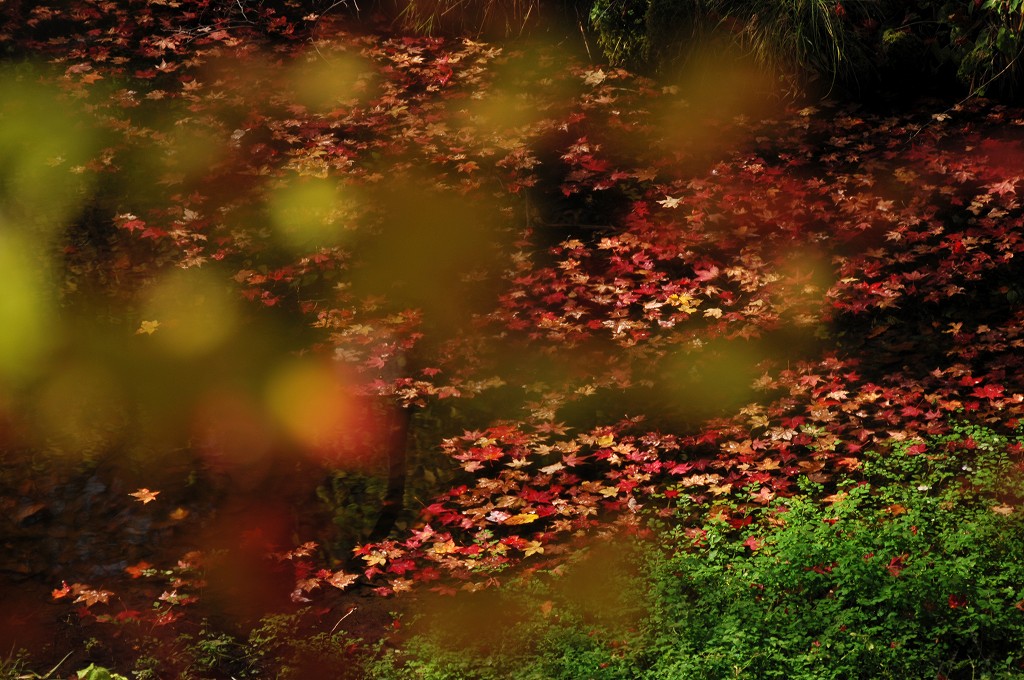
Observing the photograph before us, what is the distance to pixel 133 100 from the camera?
11242 millimetres

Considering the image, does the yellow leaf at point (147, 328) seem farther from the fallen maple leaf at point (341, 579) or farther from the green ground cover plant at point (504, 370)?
the fallen maple leaf at point (341, 579)

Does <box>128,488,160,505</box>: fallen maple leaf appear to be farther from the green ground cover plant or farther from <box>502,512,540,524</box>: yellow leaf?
<box>502,512,540,524</box>: yellow leaf

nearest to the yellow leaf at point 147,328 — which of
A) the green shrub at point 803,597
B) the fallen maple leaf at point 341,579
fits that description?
the fallen maple leaf at point 341,579

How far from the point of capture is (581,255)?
830cm

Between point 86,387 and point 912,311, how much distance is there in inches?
228

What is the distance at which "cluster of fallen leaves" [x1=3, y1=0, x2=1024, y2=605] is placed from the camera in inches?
234

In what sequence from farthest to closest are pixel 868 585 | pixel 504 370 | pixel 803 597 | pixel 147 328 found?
pixel 147 328
pixel 504 370
pixel 803 597
pixel 868 585

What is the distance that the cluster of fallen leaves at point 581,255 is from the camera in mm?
5938

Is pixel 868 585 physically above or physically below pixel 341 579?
above

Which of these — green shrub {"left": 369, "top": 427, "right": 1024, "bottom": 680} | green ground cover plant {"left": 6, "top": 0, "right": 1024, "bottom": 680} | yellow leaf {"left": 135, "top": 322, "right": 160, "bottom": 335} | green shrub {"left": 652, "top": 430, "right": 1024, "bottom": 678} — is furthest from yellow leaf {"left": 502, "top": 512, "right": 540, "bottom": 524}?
yellow leaf {"left": 135, "top": 322, "right": 160, "bottom": 335}

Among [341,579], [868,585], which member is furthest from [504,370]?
[868,585]

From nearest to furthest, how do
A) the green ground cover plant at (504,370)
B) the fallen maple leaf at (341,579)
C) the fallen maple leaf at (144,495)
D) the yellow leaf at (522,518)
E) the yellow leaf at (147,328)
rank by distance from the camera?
the green ground cover plant at (504,370), the fallen maple leaf at (341,579), the yellow leaf at (522,518), the fallen maple leaf at (144,495), the yellow leaf at (147,328)

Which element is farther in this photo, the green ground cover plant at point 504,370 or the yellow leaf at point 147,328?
the yellow leaf at point 147,328

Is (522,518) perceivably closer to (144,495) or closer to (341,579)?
(341,579)
